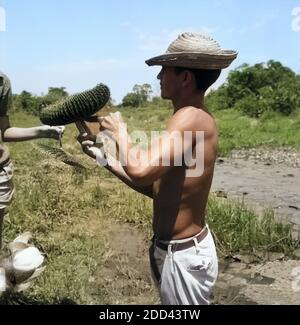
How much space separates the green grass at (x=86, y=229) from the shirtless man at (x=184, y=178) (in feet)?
2.56

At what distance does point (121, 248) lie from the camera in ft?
15.5

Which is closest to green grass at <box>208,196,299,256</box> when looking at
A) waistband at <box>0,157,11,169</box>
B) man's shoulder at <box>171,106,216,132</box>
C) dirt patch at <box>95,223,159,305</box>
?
dirt patch at <box>95,223,159,305</box>

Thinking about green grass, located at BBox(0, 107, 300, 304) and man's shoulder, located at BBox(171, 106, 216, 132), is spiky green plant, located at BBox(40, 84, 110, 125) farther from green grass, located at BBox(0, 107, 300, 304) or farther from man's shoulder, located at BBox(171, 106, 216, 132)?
green grass, located at BBox(0, 107, 300, 304)

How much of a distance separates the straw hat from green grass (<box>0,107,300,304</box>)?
93cm

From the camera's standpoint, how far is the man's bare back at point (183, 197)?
2115mm

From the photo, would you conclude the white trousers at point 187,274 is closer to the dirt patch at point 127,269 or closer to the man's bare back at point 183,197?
the man's bare back at point 183,197

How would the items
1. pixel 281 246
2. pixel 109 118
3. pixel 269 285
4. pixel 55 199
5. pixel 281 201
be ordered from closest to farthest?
pixel 109 118
pixel 269 285
pixel 281 246
pixel 55 199
pixel 281 201

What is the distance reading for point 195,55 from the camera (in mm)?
2033

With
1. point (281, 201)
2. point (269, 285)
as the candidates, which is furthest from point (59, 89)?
point (281, 201)

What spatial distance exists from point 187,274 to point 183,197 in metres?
0.30

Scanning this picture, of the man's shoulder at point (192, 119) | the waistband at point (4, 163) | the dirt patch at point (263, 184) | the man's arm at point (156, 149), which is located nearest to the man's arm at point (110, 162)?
the man's arm at point (156, 149)
